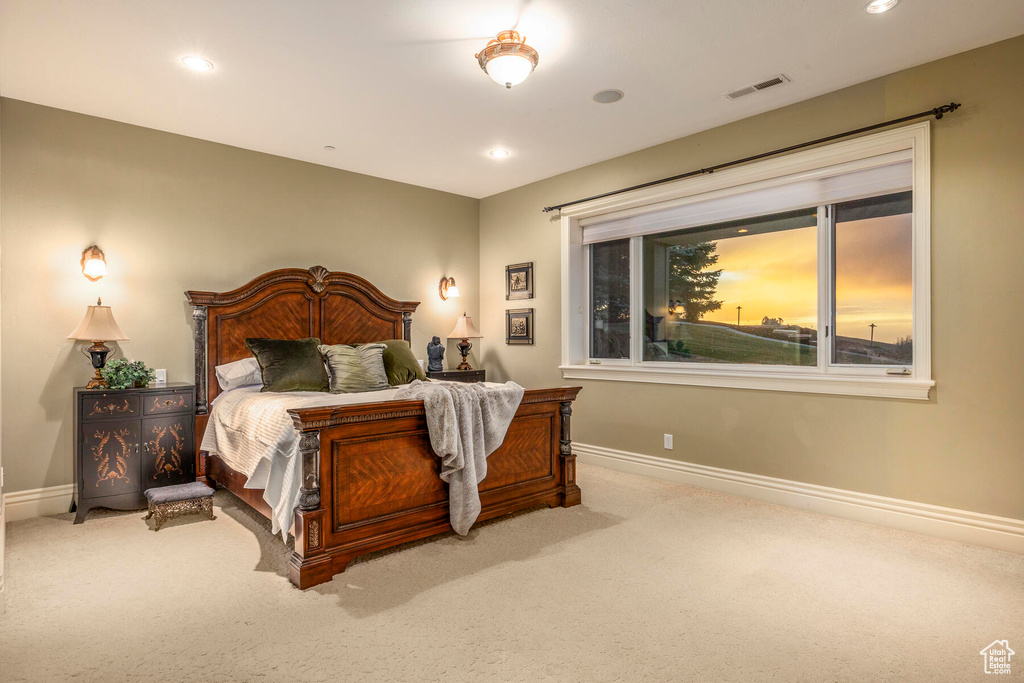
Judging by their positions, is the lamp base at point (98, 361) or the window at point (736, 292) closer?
the lamp base at point (98, 361)

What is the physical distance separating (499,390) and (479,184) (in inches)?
117

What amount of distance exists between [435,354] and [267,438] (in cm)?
253

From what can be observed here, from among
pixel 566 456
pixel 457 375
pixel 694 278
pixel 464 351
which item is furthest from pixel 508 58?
pixel 464 351

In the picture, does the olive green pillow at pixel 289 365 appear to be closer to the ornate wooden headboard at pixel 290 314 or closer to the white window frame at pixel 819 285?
the ornate wooden headboard at pixel 290 314

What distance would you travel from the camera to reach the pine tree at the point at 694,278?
4402mm

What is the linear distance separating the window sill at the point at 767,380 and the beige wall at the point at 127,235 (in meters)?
2.45

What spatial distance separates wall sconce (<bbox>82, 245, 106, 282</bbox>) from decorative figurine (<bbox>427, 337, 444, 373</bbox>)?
264 centimetres

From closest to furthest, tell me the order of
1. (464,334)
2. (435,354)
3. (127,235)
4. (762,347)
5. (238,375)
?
1. (127,235)
2. (762,347)
3. (238,375)
4. (435,354)
5. (464,334)

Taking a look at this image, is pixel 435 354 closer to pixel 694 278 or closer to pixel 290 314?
pixel 290 314

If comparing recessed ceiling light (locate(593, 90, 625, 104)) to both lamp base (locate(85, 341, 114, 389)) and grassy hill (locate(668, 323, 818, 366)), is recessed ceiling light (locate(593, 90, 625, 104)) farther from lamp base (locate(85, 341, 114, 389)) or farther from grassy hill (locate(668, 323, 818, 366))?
lamp base (locate(85, 341, 114, 389))

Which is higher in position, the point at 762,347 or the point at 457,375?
the point at 762,347

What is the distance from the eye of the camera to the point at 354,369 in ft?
13.7

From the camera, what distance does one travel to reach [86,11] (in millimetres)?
2623

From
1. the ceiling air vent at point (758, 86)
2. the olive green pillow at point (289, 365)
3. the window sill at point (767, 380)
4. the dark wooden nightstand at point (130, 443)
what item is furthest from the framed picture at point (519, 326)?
the dark wooden nightstand at point (130, 443)
